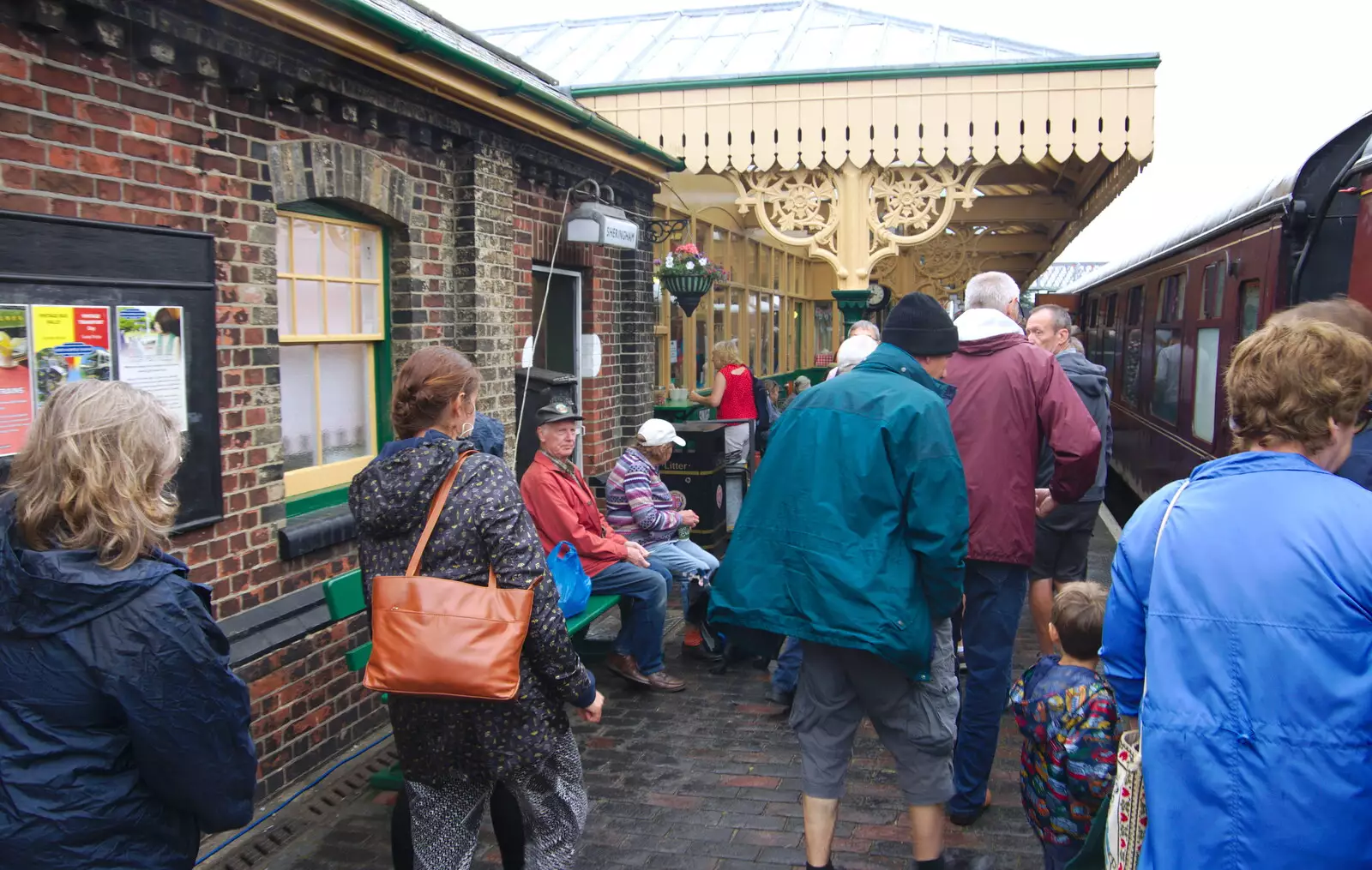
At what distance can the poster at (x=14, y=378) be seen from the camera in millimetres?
3283

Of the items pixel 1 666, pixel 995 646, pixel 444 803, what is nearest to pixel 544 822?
pixel 444 803

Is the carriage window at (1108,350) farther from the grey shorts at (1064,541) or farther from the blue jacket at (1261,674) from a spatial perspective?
the blue jacket at (1261,674)

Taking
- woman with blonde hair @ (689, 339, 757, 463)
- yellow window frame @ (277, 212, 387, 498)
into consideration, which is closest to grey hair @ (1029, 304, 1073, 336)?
yellow window frame @ (277, 212, 387, 498)

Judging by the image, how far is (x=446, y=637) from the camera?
2734 mm

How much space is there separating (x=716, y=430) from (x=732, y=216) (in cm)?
527

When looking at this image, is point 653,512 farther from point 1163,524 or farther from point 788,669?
point 1163,524

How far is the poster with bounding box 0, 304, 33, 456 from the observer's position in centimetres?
328

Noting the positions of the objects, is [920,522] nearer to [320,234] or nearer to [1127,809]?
[1127,809]

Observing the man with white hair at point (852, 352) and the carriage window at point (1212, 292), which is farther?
the carriage window at point (1212, 292)

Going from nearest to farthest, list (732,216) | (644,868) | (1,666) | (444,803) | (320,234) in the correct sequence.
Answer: (1,666) < (444,803) < (644,868) < (320,234) < (732,216)

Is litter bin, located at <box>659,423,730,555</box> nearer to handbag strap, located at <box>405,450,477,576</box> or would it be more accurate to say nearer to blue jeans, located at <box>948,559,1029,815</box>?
blue jeans, located at <box>948,559,1029,815</box>

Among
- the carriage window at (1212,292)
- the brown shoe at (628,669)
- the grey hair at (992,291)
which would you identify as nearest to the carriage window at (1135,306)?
the carriage window at (1212,292)

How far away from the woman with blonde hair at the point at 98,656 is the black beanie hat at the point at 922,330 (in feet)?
7.43

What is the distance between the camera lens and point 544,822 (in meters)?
3.07
